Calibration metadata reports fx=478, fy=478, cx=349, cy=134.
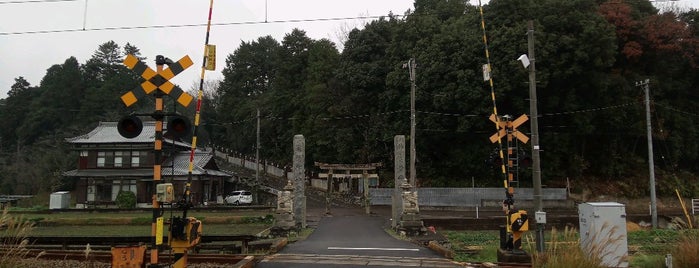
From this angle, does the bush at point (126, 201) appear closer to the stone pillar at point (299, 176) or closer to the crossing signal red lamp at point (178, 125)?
the stone pillar at point (299, 176)

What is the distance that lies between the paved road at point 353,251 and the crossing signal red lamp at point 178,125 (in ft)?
11.6

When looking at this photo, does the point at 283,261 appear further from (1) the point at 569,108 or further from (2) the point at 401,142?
(1) the point at 569,108

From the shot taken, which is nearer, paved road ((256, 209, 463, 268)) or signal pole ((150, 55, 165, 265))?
signal pole ((150, 55, 165, 265))

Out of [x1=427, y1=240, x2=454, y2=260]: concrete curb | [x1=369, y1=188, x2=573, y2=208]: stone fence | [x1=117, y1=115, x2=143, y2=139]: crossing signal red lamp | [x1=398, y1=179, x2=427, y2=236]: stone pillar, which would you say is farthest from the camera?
[x1=369, y1=188, x2=573, y2=208]: stone fence

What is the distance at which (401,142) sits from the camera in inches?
810

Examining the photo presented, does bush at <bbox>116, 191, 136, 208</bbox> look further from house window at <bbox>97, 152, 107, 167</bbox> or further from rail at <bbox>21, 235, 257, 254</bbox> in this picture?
rail at <bbox>21, 235, 257, 254</bbox>

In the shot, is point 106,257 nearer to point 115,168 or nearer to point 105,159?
point 115,168

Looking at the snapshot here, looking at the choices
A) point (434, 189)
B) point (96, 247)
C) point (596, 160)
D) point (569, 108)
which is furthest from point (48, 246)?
point (596, 160)

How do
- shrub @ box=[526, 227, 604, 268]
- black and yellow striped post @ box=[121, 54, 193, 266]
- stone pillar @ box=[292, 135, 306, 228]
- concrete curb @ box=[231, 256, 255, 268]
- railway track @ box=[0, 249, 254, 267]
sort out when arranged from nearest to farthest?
1. shrub @ box=[526, 227, 604, 268]
2. black and yellow striped post @ box=[121, 54, 193, 266]
3. concrete curb @ box=[231, 256, 255, 268]
4. railway track @ box=[0, 249, 254, 267]
5. stone pillar @ box=[292, 135, 306, 228]

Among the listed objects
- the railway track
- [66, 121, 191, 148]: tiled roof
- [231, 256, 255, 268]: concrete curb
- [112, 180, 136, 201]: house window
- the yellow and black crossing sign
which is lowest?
the railway track

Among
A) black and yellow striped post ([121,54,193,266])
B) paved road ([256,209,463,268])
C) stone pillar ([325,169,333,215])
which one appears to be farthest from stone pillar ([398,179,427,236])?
black and yellow striped post ([121,54,193,266])

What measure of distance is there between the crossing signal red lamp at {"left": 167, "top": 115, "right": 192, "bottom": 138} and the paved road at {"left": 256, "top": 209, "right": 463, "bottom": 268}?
353 centimetres

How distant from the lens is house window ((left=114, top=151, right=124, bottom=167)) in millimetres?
36938

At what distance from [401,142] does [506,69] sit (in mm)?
12153
